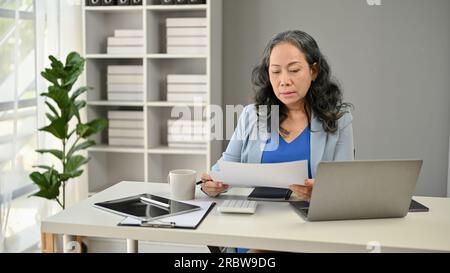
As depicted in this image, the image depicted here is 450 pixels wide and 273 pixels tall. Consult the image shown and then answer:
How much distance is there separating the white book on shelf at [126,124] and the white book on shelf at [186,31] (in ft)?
1.98

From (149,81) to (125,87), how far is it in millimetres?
181

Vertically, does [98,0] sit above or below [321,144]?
above

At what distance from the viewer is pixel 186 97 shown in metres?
3.38

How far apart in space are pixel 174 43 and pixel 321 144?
1.55 meters

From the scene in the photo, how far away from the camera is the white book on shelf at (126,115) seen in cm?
345

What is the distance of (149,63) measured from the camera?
11.1 feet

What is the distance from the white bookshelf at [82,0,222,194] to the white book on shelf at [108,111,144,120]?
6 cm

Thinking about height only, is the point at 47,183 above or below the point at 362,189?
below

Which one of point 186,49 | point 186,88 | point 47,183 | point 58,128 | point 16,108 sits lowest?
point 47,183

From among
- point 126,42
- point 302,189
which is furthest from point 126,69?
point 302,189

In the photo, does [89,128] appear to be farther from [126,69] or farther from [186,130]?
[186,130]
